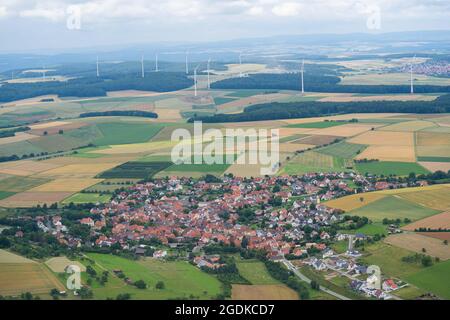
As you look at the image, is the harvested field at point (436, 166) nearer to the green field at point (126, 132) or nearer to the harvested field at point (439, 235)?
the harvested field at point (439, 235)

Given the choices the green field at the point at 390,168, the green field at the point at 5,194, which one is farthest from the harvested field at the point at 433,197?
the green field at the point at 5,194

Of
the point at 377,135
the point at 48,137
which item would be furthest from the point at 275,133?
the point at 48,137

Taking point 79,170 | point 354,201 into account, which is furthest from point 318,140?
point 354,201

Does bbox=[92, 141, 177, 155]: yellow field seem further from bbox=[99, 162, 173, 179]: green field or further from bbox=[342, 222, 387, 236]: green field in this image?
bbox=[342, 222, 387, 236]: green field

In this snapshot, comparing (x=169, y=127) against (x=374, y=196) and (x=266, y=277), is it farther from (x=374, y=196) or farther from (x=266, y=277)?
(x=266, y=277)

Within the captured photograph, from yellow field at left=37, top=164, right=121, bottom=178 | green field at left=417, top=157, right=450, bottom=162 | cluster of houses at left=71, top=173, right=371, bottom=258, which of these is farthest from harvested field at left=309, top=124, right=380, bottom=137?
yellow field at left=37, top=164, right=121, bottom=178

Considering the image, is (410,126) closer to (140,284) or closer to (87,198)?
(87,198)
